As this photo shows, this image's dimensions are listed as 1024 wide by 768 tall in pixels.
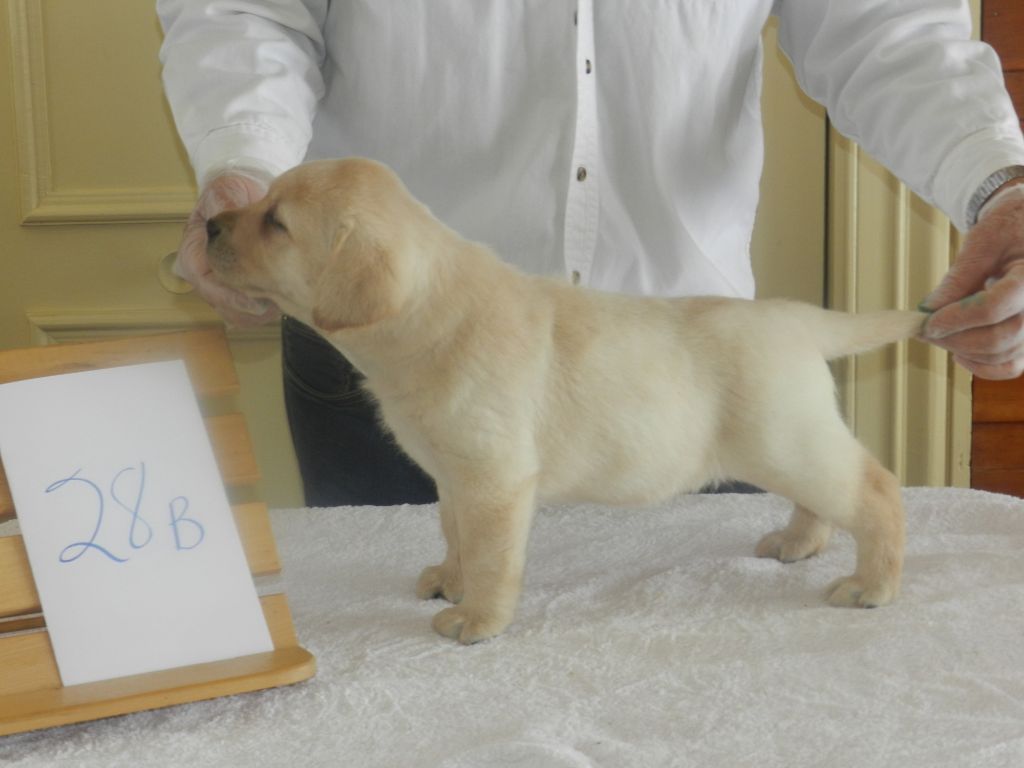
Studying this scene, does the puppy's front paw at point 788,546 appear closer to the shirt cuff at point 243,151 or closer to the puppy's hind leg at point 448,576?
the puppy's hind leg at point 448,576

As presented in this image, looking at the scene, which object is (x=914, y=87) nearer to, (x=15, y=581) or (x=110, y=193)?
(x=15, y=581)

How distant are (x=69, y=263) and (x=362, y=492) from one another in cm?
105

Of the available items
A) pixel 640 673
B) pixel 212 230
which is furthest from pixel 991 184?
pixel 212 230

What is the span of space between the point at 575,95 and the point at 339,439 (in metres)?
0.57

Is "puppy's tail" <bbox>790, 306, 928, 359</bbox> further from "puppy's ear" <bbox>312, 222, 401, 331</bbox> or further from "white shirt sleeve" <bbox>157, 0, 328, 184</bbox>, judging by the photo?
"white shirt sleeve" <bbox>157, 0, 328, 184</bbox>

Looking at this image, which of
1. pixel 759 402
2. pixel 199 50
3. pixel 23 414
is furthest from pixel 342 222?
pixel 199 50

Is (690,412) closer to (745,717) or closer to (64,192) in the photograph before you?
(745,717)

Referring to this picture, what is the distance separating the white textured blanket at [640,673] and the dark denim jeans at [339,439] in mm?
295

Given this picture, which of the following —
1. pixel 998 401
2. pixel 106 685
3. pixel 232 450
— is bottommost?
pixel 998 401

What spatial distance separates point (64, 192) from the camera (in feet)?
7.72

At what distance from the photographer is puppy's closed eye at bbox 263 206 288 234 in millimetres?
1010

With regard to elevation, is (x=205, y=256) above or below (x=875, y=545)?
above

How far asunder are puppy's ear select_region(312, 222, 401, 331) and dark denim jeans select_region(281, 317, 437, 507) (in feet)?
1.93

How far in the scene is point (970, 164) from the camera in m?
1.22
